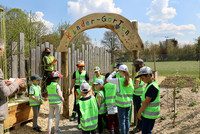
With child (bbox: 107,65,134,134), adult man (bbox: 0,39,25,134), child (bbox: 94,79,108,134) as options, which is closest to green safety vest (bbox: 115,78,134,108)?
child (bbox: 107,65,134,134)

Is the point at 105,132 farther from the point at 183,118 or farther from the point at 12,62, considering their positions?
the point at 12,62

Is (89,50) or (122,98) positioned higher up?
(89,50)

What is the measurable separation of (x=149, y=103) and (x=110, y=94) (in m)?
1.21

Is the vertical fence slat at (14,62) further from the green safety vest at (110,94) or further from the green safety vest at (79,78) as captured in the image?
the green safety vest at (110,94)

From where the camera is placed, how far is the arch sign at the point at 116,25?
4.69 m

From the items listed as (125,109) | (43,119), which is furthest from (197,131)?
(43,119)

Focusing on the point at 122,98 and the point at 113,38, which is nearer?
the point at 122,98

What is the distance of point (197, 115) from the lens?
4348mm

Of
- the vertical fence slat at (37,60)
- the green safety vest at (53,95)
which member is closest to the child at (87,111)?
the green safety vest at (53,95)

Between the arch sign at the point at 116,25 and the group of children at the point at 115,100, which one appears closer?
the group of children at the point at 115,100

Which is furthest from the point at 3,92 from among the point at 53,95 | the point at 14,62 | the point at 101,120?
the point at 14,62

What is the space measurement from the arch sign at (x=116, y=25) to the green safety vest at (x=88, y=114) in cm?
227

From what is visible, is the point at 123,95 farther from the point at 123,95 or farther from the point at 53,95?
the point at 53,95

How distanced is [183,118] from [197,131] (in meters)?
0.80
